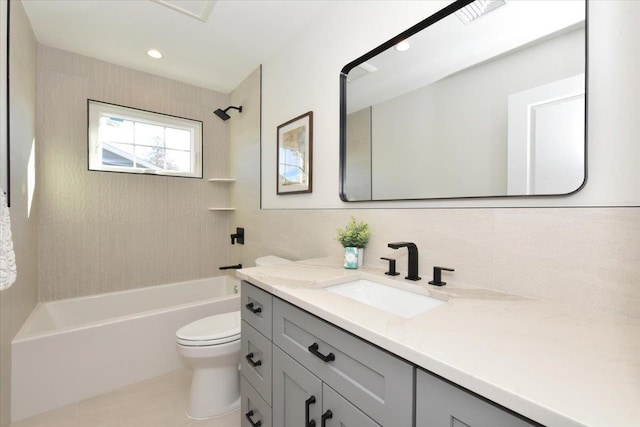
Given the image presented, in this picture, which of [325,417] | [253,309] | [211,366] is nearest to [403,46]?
[253,309]

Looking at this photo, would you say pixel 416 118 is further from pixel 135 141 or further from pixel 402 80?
pixel 135 141

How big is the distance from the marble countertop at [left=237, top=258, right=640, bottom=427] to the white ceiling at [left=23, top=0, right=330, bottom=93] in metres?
1.87

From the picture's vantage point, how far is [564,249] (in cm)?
86

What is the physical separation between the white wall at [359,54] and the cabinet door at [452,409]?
699 millimetres

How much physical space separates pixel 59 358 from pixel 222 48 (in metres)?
2.47

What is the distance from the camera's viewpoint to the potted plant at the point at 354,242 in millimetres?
1403

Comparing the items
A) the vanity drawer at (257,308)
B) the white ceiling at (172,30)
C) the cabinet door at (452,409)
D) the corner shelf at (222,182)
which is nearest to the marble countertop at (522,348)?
the cabinet door at (452,409)

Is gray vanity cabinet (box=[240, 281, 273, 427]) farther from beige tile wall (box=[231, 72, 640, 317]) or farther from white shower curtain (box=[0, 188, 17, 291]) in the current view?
white shower curtain (box=[0, 188, 17, 291])

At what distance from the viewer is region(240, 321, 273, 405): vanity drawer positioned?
3.82 feet

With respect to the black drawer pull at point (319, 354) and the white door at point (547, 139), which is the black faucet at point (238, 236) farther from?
the white door at point (547, 139)

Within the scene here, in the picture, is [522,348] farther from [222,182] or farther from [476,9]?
[222,182]

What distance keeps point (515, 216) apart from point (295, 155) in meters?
1.43

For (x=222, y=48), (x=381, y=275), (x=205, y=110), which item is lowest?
(x=381, y=275)

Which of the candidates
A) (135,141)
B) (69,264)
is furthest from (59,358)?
(135,141)
